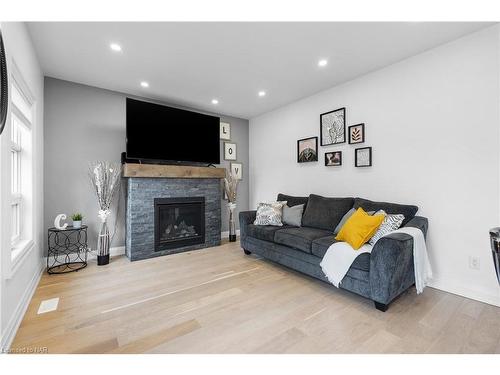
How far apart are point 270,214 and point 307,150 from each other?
1.27 m

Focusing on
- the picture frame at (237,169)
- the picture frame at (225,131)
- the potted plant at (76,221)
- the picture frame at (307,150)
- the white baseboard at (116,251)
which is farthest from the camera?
the picture frame at (237,169)

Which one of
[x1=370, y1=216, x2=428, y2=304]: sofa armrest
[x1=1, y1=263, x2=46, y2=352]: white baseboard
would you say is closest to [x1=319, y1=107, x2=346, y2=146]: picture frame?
[x1=370, y1=216, x2=428, y2=304]: sofa armrest

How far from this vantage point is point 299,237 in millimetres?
2721

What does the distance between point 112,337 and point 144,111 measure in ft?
9.55

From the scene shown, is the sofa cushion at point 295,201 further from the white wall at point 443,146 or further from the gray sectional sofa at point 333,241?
the white wall at point 443,146

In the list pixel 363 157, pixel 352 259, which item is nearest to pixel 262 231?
pixel 352 259

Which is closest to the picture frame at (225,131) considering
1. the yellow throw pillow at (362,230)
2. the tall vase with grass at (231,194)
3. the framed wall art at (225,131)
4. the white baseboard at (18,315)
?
the framed wall art at (225,131)

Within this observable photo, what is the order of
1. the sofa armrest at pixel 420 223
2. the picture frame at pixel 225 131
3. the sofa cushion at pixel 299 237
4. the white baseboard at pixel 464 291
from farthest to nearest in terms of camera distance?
the picture frame at pixel 225 131 < the sofa cushion at pixel 299 237 < the sofa armrest at pixel 420 223 < the white baseboard at pixel 464 291

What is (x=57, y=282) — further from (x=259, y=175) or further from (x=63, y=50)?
(x=259, y=175)

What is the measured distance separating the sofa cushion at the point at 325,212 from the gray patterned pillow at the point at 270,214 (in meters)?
0.36

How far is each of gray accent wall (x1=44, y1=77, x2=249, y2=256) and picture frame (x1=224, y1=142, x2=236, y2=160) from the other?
186 centimetres

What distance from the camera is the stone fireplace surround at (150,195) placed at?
335 cm

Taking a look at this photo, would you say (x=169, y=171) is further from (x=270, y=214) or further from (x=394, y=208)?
(x=394, y=208)
